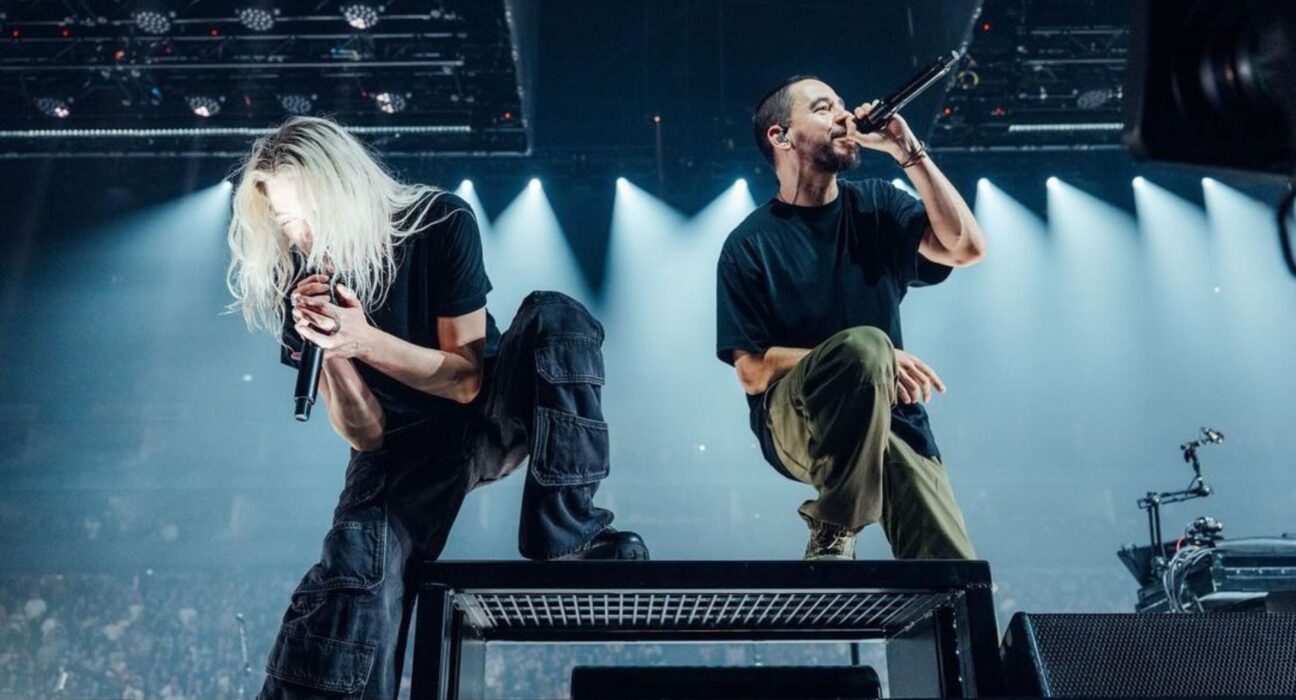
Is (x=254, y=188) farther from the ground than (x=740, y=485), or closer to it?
closer to it

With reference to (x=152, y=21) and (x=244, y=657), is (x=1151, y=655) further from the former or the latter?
(x=244, y=657)

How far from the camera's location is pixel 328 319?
145 centimetres

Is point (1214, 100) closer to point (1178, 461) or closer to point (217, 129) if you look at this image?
point (217, 129)

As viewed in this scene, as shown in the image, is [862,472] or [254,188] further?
[254,188]

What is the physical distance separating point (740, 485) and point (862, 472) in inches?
300

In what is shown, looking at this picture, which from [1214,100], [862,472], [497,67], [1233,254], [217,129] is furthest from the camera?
[1233,254]

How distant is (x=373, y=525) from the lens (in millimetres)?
1525

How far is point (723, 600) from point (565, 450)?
1.02 feet

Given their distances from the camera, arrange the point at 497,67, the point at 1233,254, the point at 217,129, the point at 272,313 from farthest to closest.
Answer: the point at 1233,254 → the point at 217,129 → the point at 497,67 → the point at 272,313

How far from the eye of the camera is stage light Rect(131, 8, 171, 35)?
6.51 metres

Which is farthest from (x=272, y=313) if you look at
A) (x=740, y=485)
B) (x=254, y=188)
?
(x=740, y=485)

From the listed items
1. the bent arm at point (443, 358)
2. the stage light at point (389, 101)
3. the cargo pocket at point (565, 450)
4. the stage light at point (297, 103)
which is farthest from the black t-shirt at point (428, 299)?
the stage light at point (297, 103)

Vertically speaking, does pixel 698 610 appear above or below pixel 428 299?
below

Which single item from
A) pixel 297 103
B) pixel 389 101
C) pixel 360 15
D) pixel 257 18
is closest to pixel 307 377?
pixel 360 15
